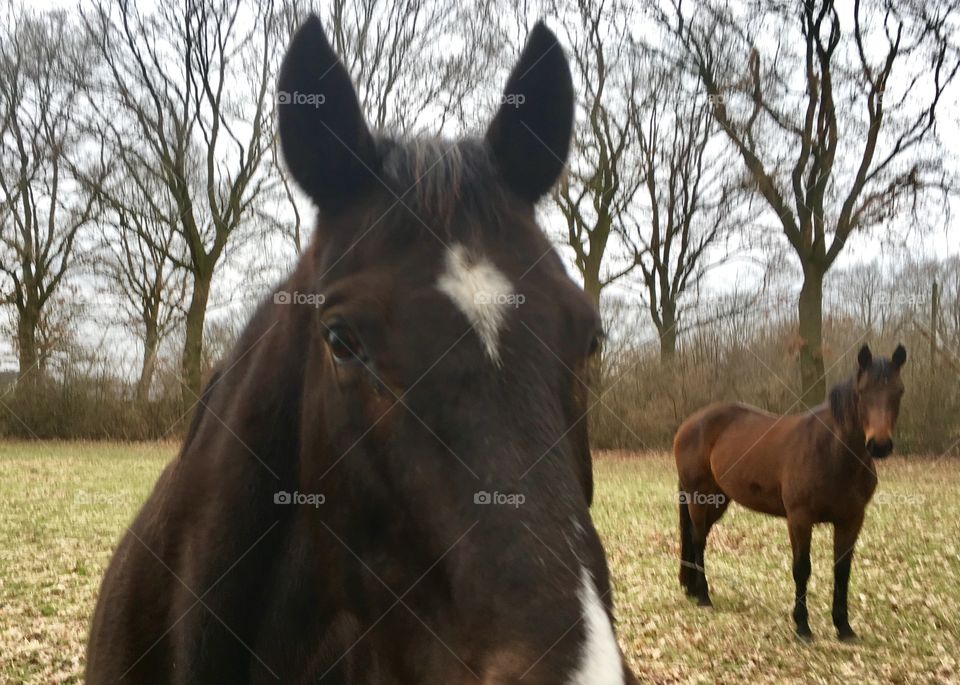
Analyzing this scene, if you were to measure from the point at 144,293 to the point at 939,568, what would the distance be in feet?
73.8

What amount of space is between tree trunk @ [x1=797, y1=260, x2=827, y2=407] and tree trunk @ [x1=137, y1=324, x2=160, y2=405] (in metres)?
17.3

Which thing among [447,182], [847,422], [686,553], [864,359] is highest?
[864,359]

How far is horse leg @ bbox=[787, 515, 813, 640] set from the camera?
6613 mm

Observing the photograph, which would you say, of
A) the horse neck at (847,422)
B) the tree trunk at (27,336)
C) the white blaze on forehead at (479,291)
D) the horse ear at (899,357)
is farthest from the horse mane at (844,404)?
the tree trunk at (27,336)

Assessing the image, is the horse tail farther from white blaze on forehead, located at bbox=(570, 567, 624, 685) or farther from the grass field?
white blaze on forehead, located at bbox=(570, 567, 624, 685)

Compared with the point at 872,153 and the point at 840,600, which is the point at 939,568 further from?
the point at 872,153

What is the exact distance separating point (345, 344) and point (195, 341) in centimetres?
1769

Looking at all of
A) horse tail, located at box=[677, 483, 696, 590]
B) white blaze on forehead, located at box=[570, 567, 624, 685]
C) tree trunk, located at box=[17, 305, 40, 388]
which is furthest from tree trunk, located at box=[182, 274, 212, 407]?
white blaze on forehead, located at box=[570, 567, 624, 685]

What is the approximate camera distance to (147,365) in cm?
2114

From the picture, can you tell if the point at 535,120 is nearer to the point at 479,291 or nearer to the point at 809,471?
the point at 479,291

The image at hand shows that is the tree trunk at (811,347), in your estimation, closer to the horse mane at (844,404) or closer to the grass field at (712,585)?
the grass field at (712,585)

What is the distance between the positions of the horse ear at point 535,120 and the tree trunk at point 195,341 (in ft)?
53.0

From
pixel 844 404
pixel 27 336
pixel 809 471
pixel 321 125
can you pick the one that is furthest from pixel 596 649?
pixel 27 336

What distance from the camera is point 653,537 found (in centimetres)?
1067
